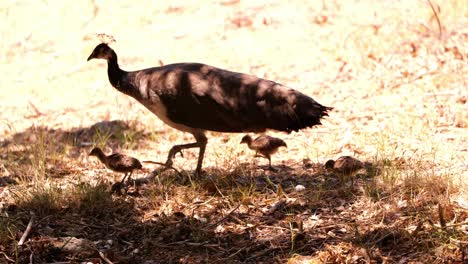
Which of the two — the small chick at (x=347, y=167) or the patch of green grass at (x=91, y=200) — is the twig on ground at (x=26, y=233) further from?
the small chick at (x=347, y=167)

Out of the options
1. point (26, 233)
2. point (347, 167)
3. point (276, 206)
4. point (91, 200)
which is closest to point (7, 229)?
point (26, 233)

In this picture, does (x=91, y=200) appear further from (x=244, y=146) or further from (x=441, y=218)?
(x=441, y=218)

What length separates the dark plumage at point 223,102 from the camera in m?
5.89

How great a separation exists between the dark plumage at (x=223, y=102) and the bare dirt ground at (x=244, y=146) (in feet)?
1.51

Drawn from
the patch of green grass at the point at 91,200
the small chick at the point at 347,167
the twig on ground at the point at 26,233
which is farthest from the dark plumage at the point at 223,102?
the twig on ground at the point at 26,233

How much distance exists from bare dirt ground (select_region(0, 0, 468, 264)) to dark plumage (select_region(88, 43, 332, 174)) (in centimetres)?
46

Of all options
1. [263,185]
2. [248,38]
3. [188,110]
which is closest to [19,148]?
[188,110]

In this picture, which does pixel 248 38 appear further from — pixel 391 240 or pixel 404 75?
pixel 391 240

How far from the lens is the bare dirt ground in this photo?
5.03 metres

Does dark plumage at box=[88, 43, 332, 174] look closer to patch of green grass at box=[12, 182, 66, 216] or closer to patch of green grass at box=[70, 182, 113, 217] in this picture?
patch of green grass at box=[70, 182, 113, 217]

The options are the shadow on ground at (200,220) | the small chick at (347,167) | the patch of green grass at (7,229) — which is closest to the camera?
the shadow on ground at (200,220)

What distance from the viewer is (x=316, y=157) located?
6.88 meters

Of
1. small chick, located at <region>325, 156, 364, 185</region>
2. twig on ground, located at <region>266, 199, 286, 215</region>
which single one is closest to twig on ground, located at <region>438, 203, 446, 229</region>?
small chick, located at <region>325, 156, 364, 185</region>

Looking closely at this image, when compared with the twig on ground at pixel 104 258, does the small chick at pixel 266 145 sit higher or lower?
higher
